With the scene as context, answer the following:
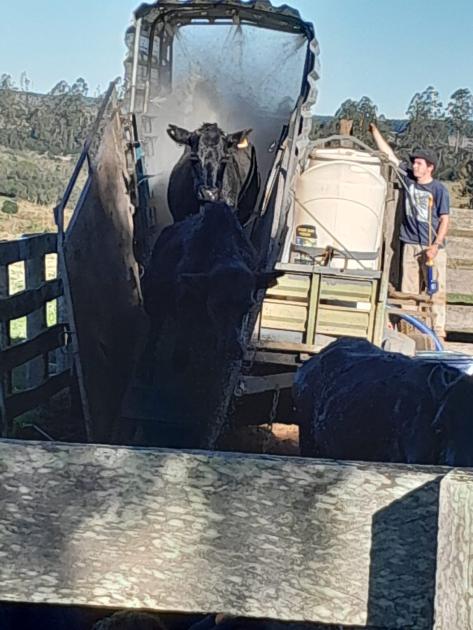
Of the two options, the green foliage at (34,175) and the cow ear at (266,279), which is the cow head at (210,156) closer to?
the cow ear at (266,279)

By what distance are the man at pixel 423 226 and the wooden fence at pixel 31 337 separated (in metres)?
4.09

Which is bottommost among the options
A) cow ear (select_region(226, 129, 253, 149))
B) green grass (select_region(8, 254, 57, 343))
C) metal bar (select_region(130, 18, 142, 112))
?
green grass (select_region(8, 254, 57, 343))

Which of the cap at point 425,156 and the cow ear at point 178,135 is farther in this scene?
the cow ear at point 178,135

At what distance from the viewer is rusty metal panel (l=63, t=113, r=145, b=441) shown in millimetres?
6822

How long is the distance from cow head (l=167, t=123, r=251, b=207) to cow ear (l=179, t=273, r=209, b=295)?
265 centimetres

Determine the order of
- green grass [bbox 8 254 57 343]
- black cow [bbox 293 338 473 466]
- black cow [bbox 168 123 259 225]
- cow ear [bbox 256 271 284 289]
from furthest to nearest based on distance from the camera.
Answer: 1. green grass [bbox 8 254 57 343]
2. black cow [bbox 168 123 259 225]
3. cow ear [bbox 256 271 284 289]
4. black cow [bbox 293 338 473 466]

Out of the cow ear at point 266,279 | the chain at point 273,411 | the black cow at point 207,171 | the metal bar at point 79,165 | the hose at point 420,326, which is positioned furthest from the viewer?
the black cow at point 207,171

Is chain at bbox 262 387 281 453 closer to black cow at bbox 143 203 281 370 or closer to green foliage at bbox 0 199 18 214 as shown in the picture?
black cow at bbox 143 203 281 370

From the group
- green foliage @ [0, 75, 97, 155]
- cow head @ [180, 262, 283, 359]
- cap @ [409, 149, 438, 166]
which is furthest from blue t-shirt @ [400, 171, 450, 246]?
green foliage @ [0, 75, 97, 155]

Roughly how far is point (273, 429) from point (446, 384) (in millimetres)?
4062

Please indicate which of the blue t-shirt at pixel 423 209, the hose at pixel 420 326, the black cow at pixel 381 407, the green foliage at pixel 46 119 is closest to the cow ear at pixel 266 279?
the black cow at pixel 381 407

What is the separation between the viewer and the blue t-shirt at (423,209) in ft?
33.3

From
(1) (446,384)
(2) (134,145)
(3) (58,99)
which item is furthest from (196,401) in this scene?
(3) (58,99)

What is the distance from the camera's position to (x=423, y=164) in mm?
10188
